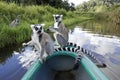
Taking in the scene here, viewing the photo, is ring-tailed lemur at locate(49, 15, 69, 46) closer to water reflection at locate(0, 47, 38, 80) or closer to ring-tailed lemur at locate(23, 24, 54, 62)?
water reflection at locate(0, 47, 38, 80)

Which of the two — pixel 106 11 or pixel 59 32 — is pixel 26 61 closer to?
pixel 59 32

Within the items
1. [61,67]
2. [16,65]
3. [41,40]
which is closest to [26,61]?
[16,65]

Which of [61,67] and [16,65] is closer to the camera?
[61,67]

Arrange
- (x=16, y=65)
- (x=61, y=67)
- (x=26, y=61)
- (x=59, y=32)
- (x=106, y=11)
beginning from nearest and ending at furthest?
(x=61, y=67) → (x=59, y=32) → (x=16, y=65) → (x=26, y=61) → (x=106, y=11)

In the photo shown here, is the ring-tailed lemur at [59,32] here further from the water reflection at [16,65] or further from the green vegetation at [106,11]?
the green vegetation at [106,11]

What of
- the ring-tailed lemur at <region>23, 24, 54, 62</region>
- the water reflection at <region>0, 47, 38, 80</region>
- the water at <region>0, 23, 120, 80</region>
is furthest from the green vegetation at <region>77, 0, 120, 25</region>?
the ring-tailed lemur at <region>23, 24, 54, 62</region>

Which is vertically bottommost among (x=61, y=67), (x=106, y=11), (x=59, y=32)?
(x=106, y=11)

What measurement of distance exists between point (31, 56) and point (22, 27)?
13.8 ft

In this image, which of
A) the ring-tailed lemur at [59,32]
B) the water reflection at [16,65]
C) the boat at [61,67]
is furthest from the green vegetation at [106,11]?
the boat at [61,67]

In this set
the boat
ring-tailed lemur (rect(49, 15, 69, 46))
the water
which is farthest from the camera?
the water

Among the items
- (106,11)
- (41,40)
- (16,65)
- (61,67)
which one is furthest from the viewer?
(106,11)

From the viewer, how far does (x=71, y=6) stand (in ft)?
161

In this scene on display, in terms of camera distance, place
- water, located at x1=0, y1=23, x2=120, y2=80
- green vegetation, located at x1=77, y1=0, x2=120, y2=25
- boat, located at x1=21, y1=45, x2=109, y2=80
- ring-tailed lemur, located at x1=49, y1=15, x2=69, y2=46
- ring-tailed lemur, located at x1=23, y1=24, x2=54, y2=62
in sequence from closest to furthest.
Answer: boat, located at x1=21, y1=45, x2=109, y2=80
ring-tailed lemur, located at x1=23, y1=24, x2=54, y2=62
ring-tailed lemur, located at x1=49, y1=15, x2=69, y2=46
water, located at x1=0, y1=23, x2=120, y2=80
green vegetation, located at x1=77, y1=0, x2=120, y2=25

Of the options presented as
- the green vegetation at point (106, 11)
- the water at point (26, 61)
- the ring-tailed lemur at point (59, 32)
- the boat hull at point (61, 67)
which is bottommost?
the green vegetation at point (106, 11)
